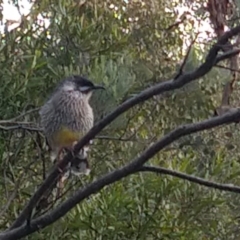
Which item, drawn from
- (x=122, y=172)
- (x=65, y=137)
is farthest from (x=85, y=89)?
(x=122, y=172)

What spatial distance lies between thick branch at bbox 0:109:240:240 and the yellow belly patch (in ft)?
3.03

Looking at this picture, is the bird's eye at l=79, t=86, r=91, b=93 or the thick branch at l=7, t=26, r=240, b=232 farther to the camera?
the bird's eye at l=79, t=86, r=91, b=93

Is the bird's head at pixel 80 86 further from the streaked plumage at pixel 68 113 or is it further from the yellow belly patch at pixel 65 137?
the yellow belly patch at pixel 65 137

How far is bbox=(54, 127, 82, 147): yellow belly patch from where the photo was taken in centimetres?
307

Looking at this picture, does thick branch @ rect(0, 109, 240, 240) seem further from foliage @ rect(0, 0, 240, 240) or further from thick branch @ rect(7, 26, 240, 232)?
foliage @ rect(0, 0, 240, 240)

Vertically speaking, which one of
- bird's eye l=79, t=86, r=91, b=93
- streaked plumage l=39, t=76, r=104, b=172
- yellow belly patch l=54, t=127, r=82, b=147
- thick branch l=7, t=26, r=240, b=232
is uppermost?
bird's eye l=79, t=86, r=91, b=93

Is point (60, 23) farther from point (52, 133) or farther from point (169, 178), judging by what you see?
point (169, 178)

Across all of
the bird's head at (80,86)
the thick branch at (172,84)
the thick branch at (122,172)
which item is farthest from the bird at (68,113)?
the thick branch at (172,84)

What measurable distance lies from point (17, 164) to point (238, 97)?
209 cm

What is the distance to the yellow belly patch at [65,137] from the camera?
307cm

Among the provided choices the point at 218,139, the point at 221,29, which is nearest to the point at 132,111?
the point at 218,139

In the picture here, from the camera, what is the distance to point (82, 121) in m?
3.12

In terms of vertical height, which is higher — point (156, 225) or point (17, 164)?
point (17, 164)

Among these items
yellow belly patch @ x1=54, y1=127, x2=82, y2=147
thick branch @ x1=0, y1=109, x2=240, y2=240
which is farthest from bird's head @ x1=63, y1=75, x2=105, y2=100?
thick branch @ x1=0, y1=109, x2=240, y2=240
